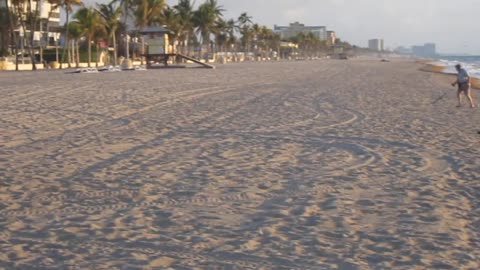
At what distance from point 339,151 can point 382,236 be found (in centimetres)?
415

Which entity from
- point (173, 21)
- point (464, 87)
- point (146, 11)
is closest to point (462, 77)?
point (464, 87)

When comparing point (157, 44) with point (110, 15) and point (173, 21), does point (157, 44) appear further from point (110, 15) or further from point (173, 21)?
point (173, 21)

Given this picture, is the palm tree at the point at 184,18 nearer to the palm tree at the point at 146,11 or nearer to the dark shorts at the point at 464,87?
the palm tree at the point at 146,11

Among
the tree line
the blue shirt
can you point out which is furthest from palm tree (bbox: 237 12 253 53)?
the blue shirt

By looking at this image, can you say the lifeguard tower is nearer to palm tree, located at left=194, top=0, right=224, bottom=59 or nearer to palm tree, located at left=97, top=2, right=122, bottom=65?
palm tree, located at left=97, top=2, right=122, bottom=65

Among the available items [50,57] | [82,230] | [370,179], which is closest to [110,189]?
[82,230]

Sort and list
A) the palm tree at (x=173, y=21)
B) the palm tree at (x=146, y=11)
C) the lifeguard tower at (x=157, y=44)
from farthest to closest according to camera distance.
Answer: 1. the palm tree at (x=173, y=21)
2. the palm tree at (x=146, y=11)
3. the lifeguard tower at (x=157, y=44)

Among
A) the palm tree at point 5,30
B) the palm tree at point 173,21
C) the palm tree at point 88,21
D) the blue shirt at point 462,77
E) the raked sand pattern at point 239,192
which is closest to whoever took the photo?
the raked sand pattern at point 239,192

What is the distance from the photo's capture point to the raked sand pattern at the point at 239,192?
180 inches

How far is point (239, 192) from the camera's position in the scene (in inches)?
258

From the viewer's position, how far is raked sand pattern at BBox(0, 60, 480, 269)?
4578 millimetres

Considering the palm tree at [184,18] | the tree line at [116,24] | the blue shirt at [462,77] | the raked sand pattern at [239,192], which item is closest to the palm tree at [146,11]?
the tree line at [116,24]

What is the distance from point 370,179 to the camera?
720 centimetres

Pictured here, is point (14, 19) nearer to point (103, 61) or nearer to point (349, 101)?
point (103, 61)
